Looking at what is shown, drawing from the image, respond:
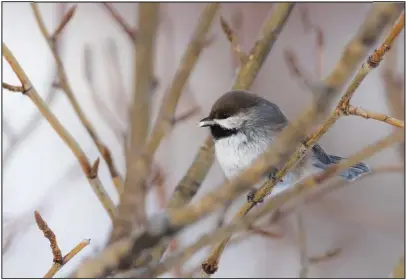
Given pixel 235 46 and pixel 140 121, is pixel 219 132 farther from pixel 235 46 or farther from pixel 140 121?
pixel 140 121

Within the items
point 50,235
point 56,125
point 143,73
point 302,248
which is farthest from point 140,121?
point 302,248

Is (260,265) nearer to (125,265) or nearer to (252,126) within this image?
(252,126)

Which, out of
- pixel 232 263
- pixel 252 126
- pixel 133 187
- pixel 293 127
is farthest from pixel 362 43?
pixel 232 263

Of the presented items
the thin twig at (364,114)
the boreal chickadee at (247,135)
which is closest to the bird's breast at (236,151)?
the boreal chickadee at (247,135)

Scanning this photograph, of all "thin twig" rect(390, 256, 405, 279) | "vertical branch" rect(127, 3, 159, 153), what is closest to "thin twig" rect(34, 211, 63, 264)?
"vertical branch" rect(127, 3, 159, 153)

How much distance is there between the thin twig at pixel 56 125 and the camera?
68 cm

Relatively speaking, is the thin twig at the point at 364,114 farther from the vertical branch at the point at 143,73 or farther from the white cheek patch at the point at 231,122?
the white cheek patch at the point at 231,122

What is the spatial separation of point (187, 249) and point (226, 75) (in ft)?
5.72

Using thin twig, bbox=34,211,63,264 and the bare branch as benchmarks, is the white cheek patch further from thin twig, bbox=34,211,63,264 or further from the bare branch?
thin twig, bbox=34,211,63,264

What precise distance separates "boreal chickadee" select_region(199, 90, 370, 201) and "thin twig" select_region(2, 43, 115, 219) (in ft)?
0.89

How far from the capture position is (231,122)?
3.38 feet

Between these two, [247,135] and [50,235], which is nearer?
[50,235]

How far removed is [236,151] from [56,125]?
399 millimetres

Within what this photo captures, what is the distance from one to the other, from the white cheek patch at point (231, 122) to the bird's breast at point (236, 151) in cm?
2
